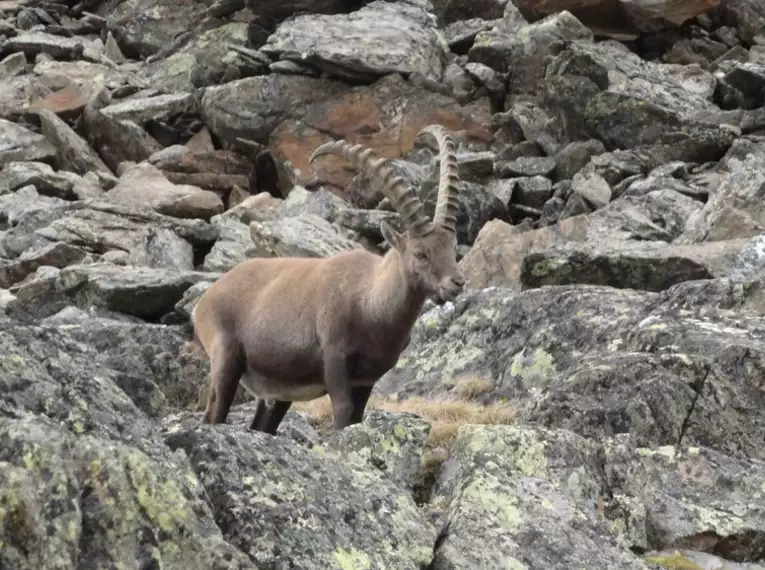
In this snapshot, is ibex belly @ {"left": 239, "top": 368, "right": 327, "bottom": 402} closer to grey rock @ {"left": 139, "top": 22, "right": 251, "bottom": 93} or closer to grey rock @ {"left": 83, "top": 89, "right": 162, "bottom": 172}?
grey rock @ {"left": 83, "top": 89, "right": 162, "bottom": 172}

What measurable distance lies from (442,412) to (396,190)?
9.54ft

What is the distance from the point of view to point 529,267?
2027 centimetres

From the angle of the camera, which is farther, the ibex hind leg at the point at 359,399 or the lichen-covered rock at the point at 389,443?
the ibex hind leg at the point at 359,399

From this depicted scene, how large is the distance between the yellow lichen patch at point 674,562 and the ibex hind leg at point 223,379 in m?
5.69

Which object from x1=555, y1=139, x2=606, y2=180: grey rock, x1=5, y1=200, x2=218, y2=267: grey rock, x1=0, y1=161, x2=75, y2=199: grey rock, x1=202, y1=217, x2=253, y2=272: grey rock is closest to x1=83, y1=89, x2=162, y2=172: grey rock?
x1=0, y1=161, x2=75, y2=199: grey rock

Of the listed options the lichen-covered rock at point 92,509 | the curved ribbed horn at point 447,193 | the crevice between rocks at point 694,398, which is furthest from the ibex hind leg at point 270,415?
the lichen-covered rock at point 92,509

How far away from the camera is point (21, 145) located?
4428 centimetres

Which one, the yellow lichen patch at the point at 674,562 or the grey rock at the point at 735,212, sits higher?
the yellow lichen patch at the point at 674,562

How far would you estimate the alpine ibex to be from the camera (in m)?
12.2

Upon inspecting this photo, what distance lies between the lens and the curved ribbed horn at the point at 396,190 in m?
12.9

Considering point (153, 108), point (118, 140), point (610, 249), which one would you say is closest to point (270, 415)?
point (610, 249)

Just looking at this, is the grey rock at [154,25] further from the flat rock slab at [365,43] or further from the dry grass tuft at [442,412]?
the dry grass tuft at [442,412]

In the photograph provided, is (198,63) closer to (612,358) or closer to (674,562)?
(612,358)

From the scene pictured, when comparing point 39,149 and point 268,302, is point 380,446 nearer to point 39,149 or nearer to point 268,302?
point 268,302
